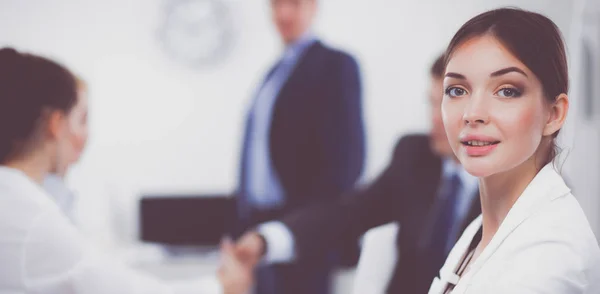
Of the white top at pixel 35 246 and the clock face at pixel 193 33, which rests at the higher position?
the clock face at pixel 193 33

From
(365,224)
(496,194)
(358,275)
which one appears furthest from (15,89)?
(365,224)

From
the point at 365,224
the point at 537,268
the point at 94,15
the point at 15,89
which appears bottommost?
the point at 365,224

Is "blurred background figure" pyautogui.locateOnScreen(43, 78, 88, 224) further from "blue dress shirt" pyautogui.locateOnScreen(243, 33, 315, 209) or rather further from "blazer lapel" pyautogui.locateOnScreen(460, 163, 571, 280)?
"blue dress shirt" pyautogui.locateOnScreen(243, 33, 315, 209)

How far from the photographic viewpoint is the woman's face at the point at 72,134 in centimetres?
111

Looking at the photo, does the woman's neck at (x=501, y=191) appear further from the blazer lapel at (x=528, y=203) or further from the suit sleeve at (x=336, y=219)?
the suit sleeve at (x=336, y=219)

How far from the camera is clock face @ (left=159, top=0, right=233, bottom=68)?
270 cm

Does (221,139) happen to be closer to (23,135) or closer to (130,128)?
(130,128)

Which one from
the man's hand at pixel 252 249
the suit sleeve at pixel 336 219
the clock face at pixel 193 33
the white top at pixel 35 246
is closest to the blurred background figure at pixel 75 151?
the white top at pixel 35 246

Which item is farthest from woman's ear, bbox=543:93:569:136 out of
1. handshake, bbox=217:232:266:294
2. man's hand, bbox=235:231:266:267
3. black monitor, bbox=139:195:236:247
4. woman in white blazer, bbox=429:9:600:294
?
black monitor, bbox=139:195:236:247

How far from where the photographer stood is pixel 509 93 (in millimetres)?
636

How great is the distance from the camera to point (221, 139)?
104 inches

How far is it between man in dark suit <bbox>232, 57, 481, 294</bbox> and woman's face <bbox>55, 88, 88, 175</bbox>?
Result: 0.60 m

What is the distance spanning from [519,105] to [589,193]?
1110 millimetres

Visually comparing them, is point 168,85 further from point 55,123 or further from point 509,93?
point 509,93
